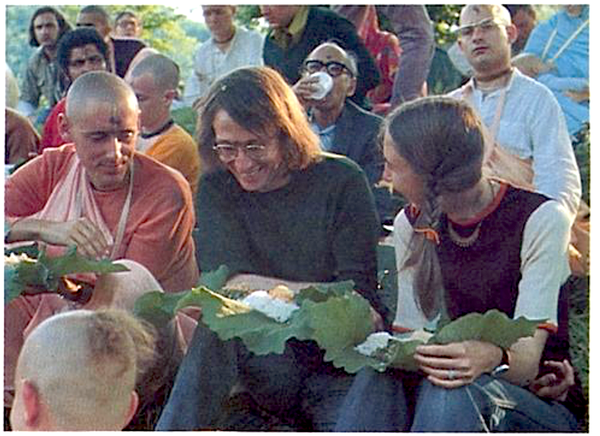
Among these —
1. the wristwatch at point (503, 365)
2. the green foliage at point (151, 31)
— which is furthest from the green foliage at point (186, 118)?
the wristwatch at point (503, 365)

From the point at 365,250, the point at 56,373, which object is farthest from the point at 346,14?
the point at 56,373

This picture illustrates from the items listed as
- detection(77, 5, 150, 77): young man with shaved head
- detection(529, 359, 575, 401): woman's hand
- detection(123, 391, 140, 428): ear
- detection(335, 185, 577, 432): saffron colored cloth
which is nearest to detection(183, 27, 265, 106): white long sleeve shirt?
detection(77, 5, 150, 77): young man with shaved head

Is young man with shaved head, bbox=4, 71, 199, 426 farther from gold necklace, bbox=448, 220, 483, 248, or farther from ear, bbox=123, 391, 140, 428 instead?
gold necklace, bbox=448, 220, 483, 248

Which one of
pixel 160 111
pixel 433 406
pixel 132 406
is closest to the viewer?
pixel 433 406

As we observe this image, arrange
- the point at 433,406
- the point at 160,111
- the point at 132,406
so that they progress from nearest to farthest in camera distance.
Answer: the point at 433,406, the point at 132,406, the point at 160,111

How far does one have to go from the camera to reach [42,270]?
202 inches

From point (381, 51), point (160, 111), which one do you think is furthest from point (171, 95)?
point (381, 51)

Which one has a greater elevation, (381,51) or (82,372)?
(381,51)

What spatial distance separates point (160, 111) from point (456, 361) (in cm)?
152

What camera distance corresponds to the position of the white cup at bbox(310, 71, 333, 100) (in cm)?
513

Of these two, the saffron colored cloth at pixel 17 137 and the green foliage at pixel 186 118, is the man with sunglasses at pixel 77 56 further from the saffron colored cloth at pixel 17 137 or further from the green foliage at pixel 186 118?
the green foliage at pixel 186 118

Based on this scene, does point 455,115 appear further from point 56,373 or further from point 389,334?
point 56,373

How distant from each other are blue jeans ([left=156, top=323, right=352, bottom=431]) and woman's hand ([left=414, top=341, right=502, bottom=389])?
0.34 metres

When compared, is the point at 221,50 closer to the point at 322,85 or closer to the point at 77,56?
the point at 322,85
